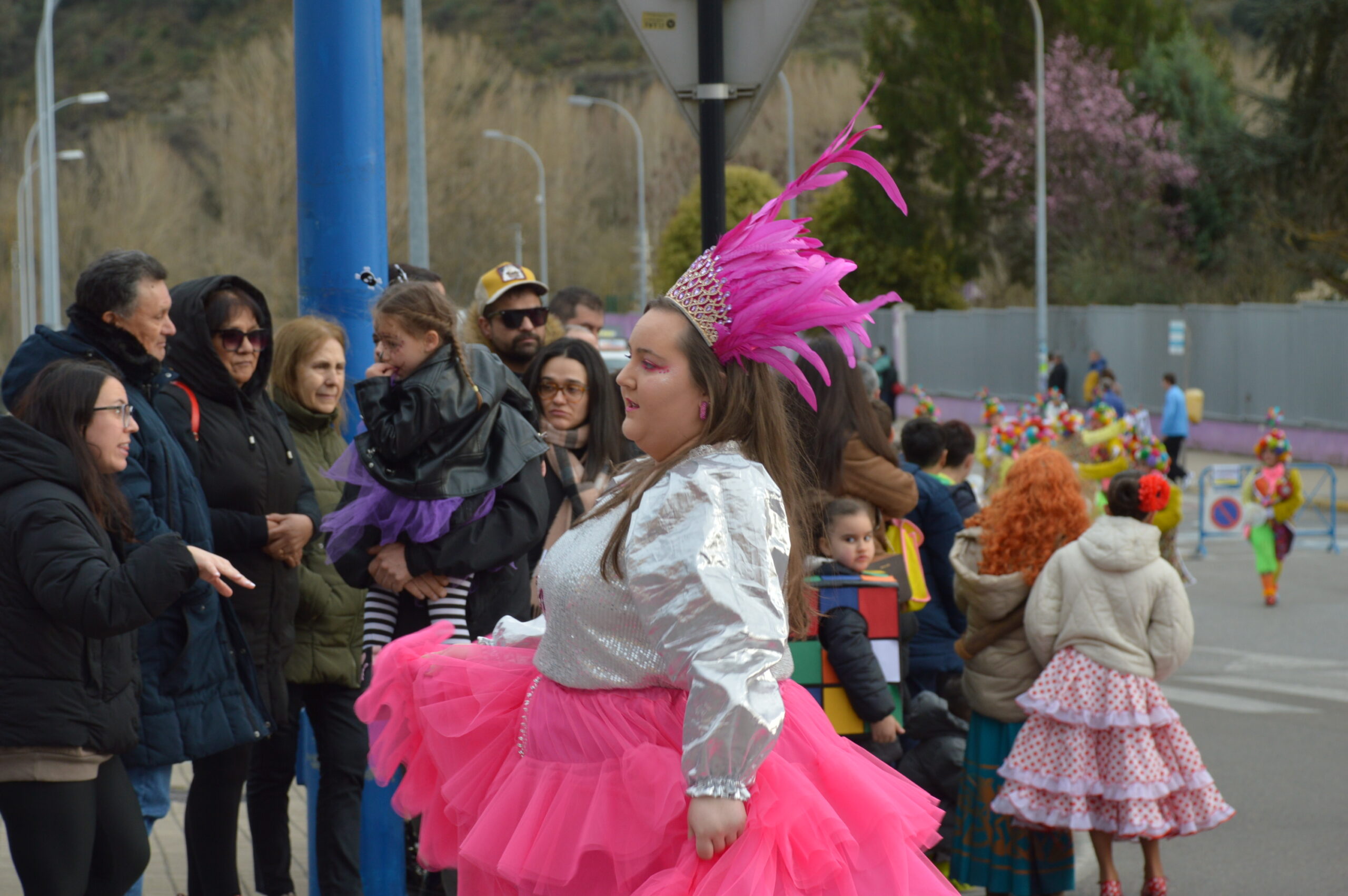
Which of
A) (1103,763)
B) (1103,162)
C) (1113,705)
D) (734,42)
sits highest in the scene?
(1103,162)

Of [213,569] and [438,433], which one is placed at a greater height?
[438,433]

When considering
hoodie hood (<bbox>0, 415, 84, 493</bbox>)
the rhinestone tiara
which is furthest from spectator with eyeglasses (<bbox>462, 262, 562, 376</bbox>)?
the rhinestone tiara

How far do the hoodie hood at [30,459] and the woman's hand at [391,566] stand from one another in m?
0.85

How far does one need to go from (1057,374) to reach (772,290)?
28.6 metres

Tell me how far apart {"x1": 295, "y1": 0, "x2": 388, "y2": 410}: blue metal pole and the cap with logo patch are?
686 mm

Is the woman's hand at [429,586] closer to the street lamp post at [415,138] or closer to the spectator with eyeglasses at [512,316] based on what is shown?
the spectator with eyeglasses at [512,316]

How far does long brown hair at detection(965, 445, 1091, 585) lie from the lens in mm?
5629

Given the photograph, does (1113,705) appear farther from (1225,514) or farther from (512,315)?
(1225,514)

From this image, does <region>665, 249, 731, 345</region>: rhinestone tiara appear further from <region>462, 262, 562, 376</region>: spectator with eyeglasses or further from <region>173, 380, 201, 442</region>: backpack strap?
<region>462, 262, 562, 376</region>: spectator with eyeglasses

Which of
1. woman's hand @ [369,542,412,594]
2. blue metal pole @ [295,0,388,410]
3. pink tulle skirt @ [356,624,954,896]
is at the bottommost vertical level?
pink tulle skirt @ [356,624,954,896]

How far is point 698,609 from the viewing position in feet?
8.44

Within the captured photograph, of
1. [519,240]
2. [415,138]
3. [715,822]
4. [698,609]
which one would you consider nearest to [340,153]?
[698,609]

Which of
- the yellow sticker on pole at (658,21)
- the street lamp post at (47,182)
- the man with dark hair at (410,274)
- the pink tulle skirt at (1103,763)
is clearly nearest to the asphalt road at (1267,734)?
the pink tulle skirt at (1103,763)

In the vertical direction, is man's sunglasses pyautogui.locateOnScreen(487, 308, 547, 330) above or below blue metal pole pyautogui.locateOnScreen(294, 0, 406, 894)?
below
